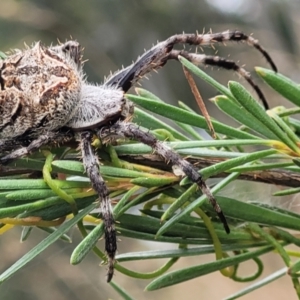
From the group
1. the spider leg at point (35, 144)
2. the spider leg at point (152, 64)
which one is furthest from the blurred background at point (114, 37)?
the spider leg at point (35, 144)

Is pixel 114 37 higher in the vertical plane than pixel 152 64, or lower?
higher

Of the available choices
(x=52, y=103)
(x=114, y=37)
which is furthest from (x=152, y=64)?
(x=114, y=37)

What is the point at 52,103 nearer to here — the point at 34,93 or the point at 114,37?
the point at 34,93

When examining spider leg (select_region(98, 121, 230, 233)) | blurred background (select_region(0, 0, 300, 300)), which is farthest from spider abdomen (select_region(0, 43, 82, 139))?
blurred background (select_region(0, 0, 300, 300))

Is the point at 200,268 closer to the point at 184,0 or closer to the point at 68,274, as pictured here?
the point at 68,274

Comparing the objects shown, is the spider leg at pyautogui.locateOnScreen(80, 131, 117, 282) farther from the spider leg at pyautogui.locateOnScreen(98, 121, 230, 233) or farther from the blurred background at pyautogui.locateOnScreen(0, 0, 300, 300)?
the blurred background at pyautogui.locateOnScreen(0, 0, 300, 300)

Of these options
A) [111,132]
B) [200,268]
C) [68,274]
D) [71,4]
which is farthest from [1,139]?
[71,4]

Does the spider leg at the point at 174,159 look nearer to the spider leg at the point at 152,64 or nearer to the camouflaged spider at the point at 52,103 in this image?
the camouflaged spider at the point at 52,103
